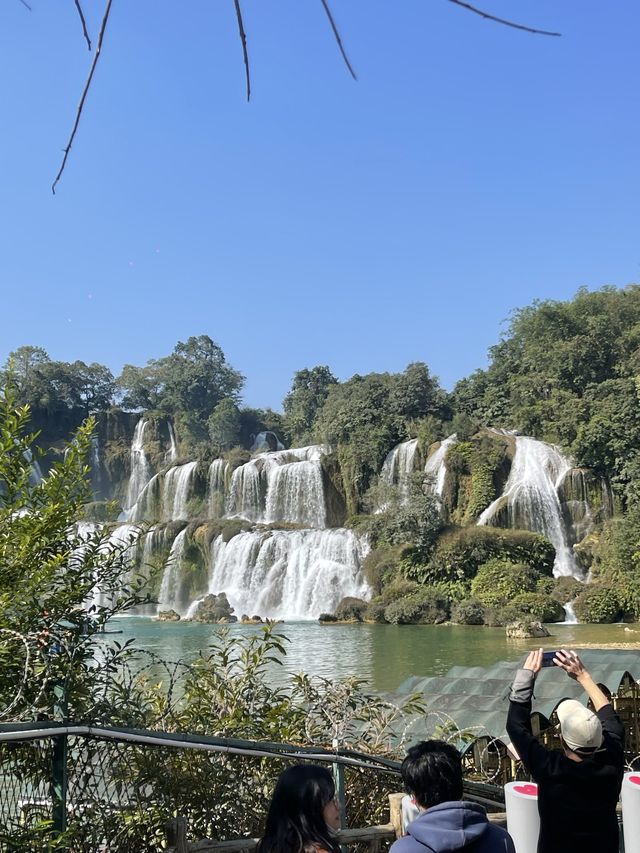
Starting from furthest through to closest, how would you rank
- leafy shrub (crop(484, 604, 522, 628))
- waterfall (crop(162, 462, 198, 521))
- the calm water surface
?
1. waterfall (crop(162, 462, 198, 521))
2. leafy shrub (crop(484, 604, 522, 628))
3. the calm water surface

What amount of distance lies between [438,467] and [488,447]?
2144 mm

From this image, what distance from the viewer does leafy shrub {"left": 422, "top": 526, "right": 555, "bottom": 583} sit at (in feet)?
90.1

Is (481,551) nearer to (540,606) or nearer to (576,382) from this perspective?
(540,606)

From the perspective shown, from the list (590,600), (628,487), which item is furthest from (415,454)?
(590,600)

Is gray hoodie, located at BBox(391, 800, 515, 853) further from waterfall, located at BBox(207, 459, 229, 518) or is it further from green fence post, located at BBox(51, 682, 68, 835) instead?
waterfall, located at BBox(207, 459, 229, 518)

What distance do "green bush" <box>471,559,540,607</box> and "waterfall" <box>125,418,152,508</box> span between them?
76.2ft

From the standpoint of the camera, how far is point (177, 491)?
124 ft

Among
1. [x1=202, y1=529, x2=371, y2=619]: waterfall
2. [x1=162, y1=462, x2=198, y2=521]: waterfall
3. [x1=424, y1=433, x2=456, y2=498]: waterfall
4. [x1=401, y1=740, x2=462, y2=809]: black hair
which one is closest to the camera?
[x1=401, y1=740, x2=462, y2=809]: black hair

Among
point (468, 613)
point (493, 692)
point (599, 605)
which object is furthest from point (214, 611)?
point (493, 692)

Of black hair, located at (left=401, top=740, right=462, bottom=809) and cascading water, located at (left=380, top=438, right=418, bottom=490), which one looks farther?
cascading water, located at (left=380, top=438, right=418, bottom=490)

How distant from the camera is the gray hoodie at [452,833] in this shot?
204 centimetres

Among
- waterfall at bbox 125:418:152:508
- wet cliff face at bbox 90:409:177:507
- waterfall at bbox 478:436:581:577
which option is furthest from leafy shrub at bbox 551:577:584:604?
waterfall at bbox 125:418:152:508

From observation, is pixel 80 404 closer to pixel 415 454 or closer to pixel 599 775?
pixel 415 454

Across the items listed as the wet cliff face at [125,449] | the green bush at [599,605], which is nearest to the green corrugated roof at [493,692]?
the green bush at [599,605]
